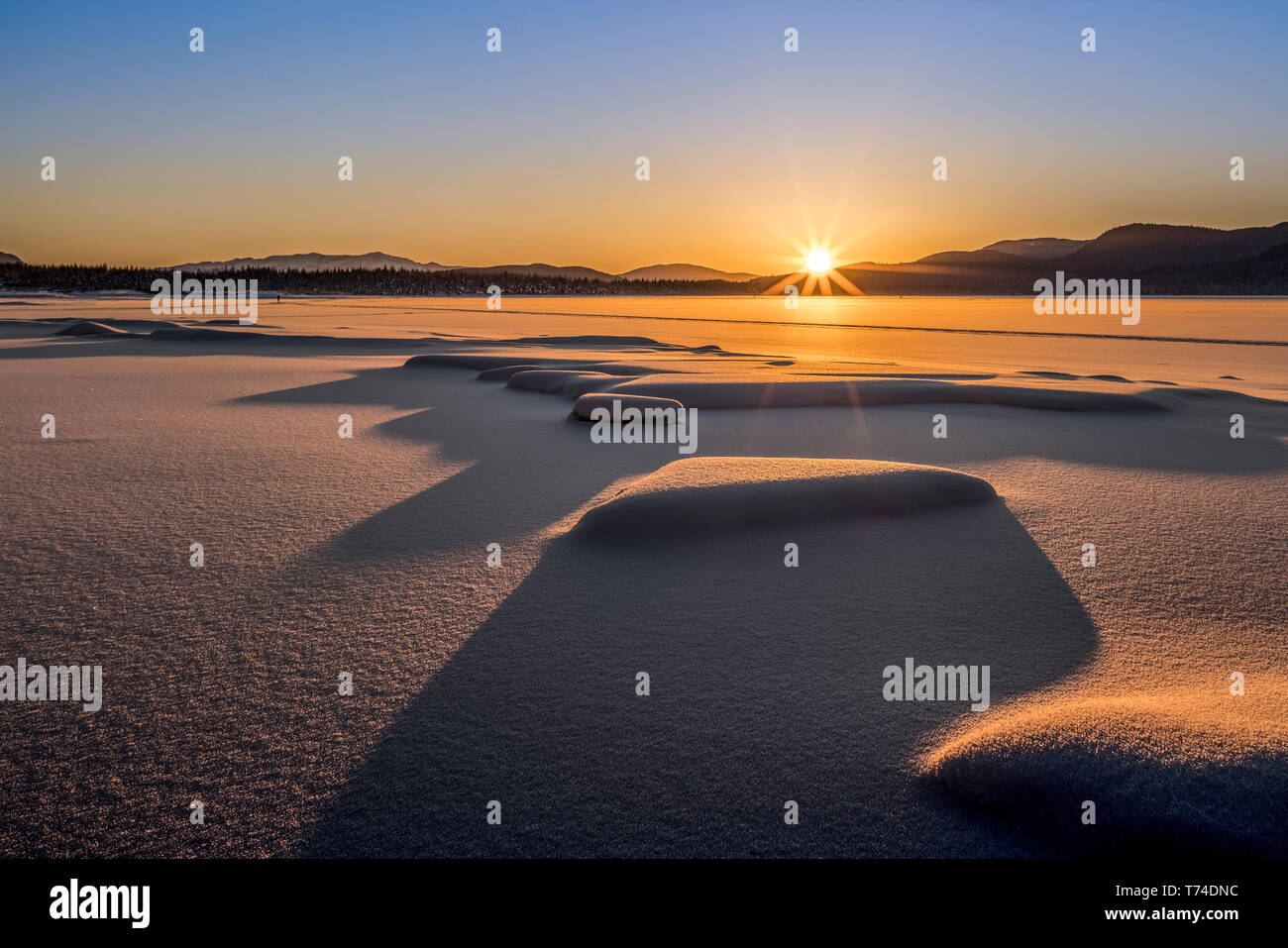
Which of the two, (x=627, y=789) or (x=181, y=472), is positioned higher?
(x=181, y=472)

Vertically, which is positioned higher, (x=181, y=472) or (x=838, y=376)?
(x=838, y=376)

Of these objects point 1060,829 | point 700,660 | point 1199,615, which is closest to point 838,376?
point 1199,615

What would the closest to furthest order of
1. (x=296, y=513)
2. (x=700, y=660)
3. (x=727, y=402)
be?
(x=700, y=660)
(x=296, y=513)
(x=727, y=402)

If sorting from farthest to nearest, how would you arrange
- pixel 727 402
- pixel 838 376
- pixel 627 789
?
pixel 838 376
pixel 727 402
pixel 627 789

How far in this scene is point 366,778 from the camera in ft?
5.82

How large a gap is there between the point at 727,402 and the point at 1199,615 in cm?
492

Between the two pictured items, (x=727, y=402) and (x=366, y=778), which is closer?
(x=366, y=778)

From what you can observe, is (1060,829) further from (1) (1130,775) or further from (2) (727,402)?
(2) (727,402)

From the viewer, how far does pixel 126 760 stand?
6.06ft
